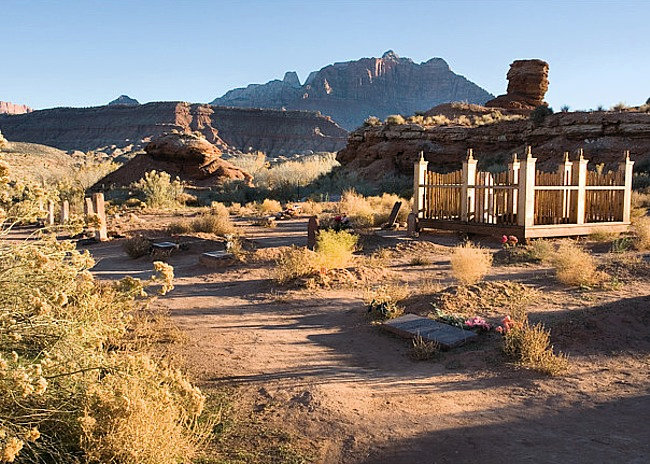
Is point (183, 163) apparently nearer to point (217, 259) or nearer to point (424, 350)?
point (217, 259)

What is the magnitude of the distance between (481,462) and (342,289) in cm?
543

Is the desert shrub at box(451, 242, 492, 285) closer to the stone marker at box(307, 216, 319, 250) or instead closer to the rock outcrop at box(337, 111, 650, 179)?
the stone marker at box(307, 216, 319, 250)

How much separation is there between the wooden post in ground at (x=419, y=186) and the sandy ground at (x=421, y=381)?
7.14 m

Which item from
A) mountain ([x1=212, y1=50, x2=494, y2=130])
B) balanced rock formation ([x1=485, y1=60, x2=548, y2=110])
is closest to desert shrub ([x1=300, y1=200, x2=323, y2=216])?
balanced rock formation ([x1=485, y1=60, x2=548, y2=110])

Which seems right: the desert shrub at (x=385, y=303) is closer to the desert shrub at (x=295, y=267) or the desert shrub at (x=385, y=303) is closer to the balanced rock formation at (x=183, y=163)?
the desert shrub at (x=295, y=267)

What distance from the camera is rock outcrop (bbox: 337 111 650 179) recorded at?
2778 centimetres

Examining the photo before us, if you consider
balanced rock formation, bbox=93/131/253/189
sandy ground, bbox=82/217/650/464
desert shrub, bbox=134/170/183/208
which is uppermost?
balanced rock formation, bbox=93/131/253/189

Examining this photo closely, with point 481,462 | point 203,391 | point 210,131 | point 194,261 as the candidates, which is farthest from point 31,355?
point 210,131

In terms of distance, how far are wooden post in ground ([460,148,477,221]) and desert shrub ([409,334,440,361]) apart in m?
9.01

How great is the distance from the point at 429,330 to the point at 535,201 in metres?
8.78

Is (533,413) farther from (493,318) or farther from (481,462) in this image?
(493,318)

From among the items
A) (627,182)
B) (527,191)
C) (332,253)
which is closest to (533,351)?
(332,253)

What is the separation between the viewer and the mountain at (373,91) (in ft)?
489

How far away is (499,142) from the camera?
3189 centimetres
